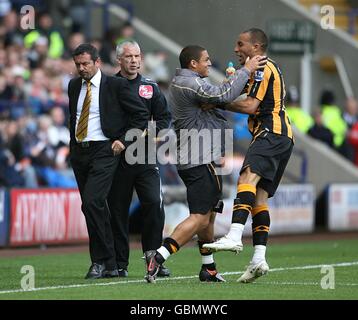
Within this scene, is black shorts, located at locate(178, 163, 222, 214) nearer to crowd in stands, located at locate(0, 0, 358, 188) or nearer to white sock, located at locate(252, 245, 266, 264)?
white sock, located at locate(252, 245, 266, 264)

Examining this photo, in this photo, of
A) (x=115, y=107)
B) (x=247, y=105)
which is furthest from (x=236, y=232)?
(x=115, y=107)

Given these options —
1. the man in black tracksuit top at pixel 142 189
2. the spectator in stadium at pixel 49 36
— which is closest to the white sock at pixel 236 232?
the man in black tracksuit top at pixel 142 189

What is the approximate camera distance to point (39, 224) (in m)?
17.7

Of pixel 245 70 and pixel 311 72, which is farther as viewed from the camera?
pixel 311 72

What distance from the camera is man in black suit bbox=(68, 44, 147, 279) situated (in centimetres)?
1189

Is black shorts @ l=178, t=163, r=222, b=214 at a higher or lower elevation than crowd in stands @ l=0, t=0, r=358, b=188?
lower

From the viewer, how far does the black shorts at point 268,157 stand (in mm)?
11148

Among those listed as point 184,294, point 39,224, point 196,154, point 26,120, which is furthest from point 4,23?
point 184,294

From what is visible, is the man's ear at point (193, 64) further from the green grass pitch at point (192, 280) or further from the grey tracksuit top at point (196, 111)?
the green grass pitch at point (192, 280)

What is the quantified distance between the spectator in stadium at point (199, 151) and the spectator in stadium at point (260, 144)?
18 centimetres

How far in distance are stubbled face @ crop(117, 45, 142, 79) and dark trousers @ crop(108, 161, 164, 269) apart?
966 mm

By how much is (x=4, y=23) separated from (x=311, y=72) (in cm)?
885

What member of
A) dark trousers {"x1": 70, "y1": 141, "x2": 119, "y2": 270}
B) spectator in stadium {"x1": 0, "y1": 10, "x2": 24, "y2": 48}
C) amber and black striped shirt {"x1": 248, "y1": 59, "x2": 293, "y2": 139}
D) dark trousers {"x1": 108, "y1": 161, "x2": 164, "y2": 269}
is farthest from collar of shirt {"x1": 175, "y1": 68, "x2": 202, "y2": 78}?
spectator in stadium {"x1": 0, "y1": 10, "x2": 24, "y2": 48}
